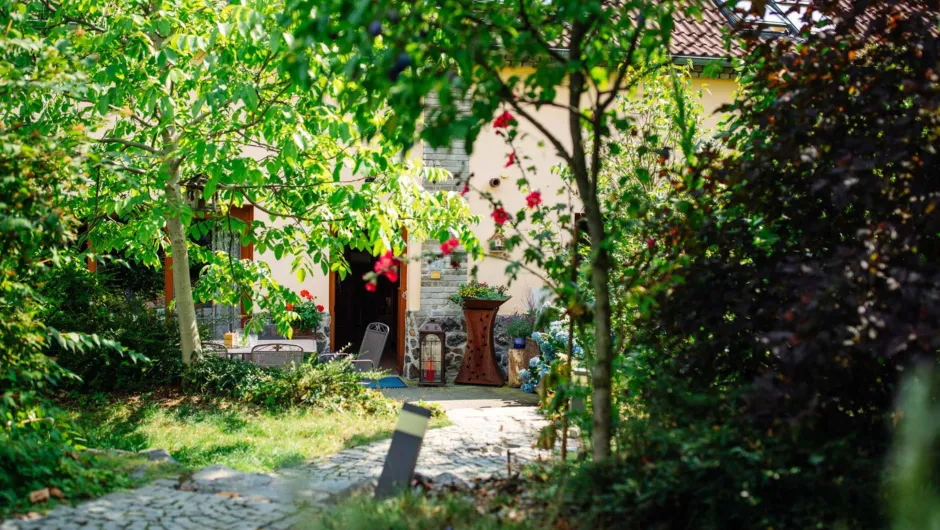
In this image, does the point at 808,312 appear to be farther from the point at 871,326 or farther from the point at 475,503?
the point at 475,503

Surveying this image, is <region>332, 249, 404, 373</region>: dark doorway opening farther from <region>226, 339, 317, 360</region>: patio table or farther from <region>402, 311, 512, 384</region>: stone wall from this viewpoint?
<region>226, 339, 317, 360</region>: patio table

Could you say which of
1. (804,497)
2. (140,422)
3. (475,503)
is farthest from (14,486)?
(804,497)

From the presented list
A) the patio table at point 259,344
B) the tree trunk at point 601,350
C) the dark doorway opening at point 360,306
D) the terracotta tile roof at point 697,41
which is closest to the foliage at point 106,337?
the patio table at point 259,344

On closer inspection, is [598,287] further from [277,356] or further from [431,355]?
[431,355]

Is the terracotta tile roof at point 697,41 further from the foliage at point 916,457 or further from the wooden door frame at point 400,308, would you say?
the foliage at point 916,457

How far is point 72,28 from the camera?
20.2ft

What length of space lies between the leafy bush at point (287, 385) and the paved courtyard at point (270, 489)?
119cm

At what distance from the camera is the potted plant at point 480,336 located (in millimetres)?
10164

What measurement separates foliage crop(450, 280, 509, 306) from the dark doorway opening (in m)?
2.77

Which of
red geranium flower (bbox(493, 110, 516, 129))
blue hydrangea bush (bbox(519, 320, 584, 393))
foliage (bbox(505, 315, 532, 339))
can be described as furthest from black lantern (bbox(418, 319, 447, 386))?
red geranium flower (bbox(493, 110, 516, 129))

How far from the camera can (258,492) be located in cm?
405

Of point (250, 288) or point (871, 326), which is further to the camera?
point (250, 288)

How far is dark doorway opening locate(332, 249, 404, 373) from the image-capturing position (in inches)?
526

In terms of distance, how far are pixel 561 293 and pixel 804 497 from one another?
121cm
